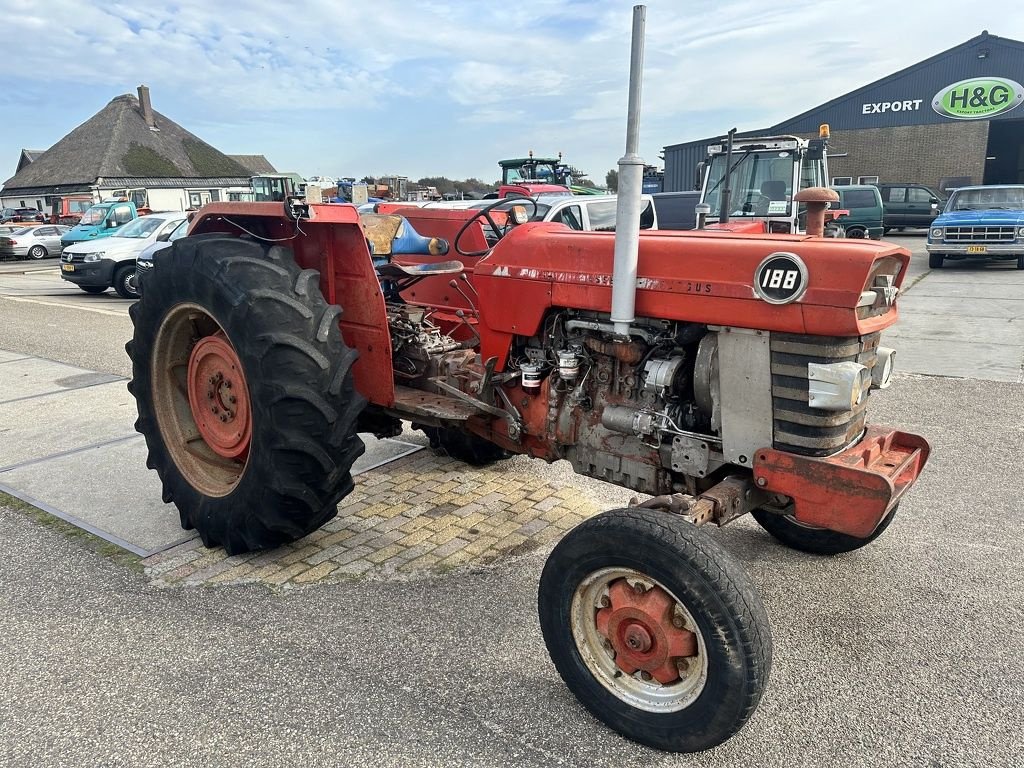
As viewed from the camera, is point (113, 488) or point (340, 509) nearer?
point (340, 509)

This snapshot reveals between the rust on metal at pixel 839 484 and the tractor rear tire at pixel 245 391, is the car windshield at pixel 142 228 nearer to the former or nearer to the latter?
the tractor rear tire at pixel 245 391

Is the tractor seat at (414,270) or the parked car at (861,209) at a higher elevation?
the parked car at (861,209)

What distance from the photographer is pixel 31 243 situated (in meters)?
23.0

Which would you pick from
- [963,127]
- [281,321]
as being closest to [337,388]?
[281,321]

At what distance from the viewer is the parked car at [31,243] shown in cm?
2272

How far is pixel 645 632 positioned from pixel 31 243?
26.2 m

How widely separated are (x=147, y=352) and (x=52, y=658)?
4.83ft

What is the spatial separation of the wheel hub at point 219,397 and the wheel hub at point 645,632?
6.01 ft

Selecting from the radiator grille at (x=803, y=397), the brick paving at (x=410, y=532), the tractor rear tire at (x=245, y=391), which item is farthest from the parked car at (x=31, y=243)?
the radiator grille at (x=803, y=397)

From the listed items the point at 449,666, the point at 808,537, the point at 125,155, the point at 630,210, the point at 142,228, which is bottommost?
the point at 449,666

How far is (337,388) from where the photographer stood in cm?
304

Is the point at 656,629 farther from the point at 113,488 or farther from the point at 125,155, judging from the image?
the point at 125,155

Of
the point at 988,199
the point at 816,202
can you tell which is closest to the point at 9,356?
the point at 816,202

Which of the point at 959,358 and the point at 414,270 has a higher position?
the point at 414,270
